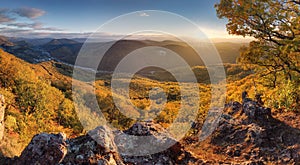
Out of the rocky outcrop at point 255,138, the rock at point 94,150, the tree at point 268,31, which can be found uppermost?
the tree at point 268,31

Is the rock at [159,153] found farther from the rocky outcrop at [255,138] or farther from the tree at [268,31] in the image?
the tree at [268,31]

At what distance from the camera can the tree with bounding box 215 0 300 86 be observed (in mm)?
11799

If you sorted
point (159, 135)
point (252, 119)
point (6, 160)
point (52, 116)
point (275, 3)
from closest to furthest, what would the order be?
1. point (6, 160)
2. point (159, 135)
3. point (252, 119)
4. point (275, 3)
5. point (52, 116)

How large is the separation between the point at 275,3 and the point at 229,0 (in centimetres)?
244

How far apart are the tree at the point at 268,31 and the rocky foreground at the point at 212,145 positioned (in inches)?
125

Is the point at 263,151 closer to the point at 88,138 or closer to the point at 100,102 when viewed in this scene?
the point at 88,138

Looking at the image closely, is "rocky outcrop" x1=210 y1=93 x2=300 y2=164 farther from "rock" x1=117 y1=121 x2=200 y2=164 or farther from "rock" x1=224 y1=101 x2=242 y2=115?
"rock" x1=117 y1=121 x2=200 y2=164

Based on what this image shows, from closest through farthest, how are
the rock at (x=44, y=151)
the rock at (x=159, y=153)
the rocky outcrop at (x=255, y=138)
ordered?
the rock at (x=44, y=151)
the rock at (x=159, y=153)
the rocky outcrop at (x=255, y=138)

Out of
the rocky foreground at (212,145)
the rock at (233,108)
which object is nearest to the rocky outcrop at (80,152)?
the rocky foreground at (212,145)

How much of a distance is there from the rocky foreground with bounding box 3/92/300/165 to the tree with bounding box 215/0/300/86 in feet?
10.5

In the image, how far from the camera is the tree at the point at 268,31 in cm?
1180

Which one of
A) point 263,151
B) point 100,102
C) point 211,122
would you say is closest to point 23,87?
point 100,102

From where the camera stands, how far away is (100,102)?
116ft

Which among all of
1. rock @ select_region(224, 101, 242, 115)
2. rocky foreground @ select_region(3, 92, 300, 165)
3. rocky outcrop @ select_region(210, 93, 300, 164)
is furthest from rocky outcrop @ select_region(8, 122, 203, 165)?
rock @ select_region(224, 101, 242, 115)
